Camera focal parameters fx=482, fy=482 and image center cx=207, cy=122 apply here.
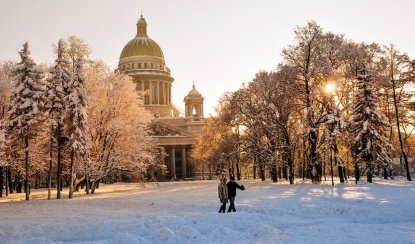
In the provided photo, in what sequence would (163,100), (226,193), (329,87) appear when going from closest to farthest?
1. (226,193)
2. (329,87)
3. (163,100)

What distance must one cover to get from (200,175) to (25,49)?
5636cm

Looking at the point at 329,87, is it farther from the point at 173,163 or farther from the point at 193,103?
the point at 193,103

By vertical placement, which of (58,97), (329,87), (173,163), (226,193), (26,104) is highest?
(329,87)

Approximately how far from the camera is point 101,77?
141 feet

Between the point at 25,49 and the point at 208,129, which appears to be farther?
the point at 208,129

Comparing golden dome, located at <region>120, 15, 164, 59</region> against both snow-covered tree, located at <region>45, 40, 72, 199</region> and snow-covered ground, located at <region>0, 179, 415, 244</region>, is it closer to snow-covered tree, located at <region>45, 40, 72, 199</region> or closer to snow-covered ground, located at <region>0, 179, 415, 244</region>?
snow-covered tree, located at <region>45, 40, 72, 199</region>

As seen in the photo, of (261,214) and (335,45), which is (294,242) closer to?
(261,214)

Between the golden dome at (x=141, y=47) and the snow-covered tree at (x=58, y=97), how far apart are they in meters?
79.1

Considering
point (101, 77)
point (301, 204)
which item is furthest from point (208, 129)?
point (301, 204)

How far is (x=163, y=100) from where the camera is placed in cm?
11369

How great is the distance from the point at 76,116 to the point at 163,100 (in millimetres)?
80053

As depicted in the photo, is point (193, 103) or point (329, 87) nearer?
point (329, 87)

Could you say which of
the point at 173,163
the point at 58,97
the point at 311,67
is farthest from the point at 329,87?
the point at 173,163

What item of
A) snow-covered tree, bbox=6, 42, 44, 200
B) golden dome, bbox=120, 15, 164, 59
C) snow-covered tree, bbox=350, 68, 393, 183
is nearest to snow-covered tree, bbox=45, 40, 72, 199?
snow-covered tree, bbox=6, 42, 44, 200
